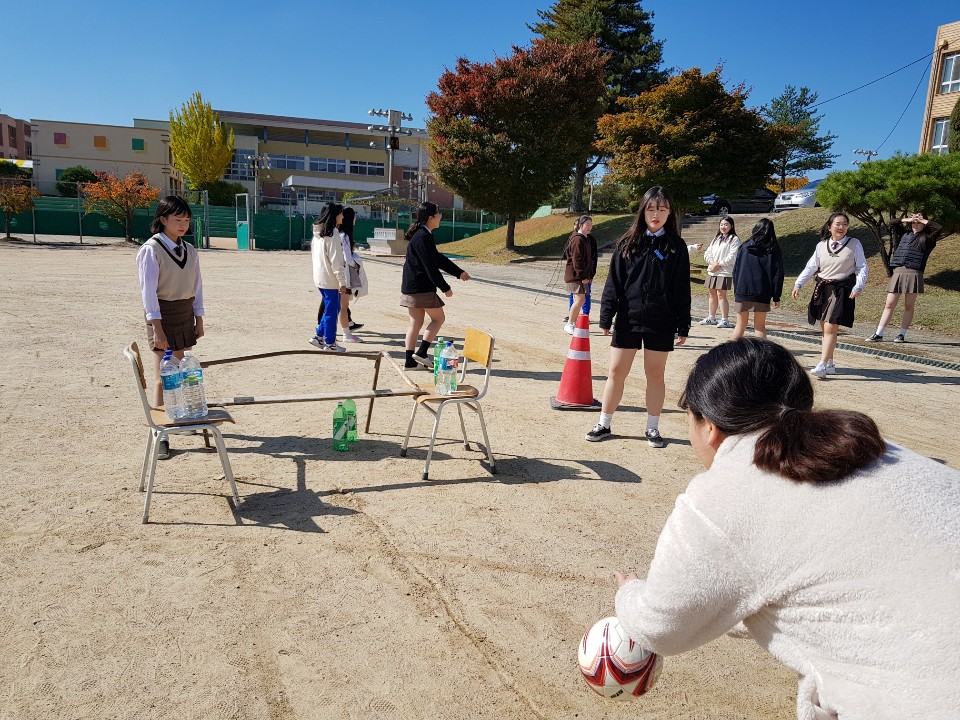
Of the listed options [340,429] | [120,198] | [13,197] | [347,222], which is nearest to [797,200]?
[347,222]

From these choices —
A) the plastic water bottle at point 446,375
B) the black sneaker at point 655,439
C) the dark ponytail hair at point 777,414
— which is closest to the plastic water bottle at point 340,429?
the plastic water bottle at point 446,375

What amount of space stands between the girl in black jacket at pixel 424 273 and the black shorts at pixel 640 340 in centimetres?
250

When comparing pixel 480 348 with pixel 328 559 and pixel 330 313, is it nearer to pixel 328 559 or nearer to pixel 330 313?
pixel 328 559

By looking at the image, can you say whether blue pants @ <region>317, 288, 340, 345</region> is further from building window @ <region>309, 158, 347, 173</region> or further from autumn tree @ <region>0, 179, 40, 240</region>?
building window @ <region>309, 158, 347, 173</region>

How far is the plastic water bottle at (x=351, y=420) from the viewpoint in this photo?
5.36 meters

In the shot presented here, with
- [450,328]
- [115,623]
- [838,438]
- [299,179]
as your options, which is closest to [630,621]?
[838,438]

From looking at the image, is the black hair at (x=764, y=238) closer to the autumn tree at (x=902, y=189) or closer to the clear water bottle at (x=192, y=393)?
the clear water bottle at (x=192, y=393)

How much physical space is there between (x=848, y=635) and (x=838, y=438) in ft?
1.31

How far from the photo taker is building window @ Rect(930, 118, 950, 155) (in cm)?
3006

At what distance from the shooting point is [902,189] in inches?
617

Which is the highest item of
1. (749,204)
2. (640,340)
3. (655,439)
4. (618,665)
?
(749,204)

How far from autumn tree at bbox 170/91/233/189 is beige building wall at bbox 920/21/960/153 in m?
50.9

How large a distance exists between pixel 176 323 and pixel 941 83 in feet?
120

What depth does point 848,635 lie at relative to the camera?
1.41 meters
